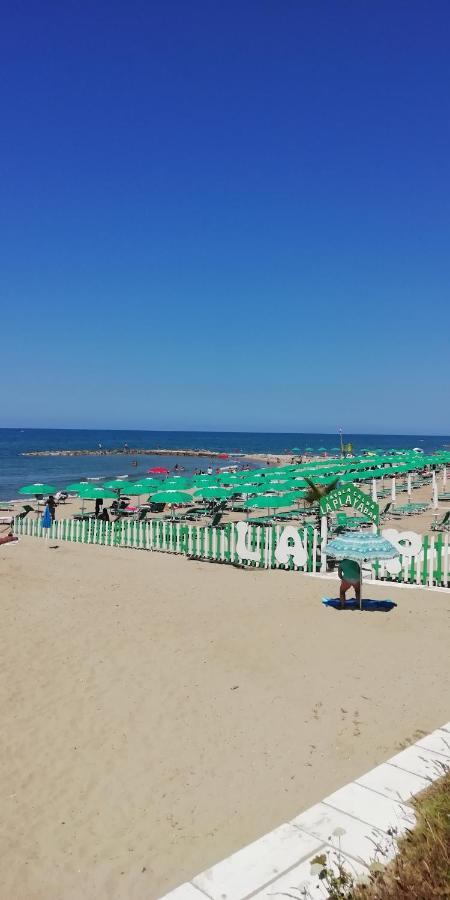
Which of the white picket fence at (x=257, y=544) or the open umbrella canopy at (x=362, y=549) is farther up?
the open umbrella canopy at (x=362, y=549)

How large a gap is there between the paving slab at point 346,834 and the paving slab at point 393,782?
48 cm

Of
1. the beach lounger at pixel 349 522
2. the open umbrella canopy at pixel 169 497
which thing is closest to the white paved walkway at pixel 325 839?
the beach lounger at pixel 349 522

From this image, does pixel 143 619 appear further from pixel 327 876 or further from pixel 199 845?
pixel 327 876

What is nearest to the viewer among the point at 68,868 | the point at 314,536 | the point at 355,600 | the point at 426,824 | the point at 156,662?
the point at 426,824

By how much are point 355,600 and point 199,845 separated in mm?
7205

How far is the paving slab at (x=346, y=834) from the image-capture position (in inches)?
153

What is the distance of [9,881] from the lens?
415cm

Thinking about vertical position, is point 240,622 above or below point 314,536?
below

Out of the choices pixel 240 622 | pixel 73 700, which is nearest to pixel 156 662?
pixel 73 700

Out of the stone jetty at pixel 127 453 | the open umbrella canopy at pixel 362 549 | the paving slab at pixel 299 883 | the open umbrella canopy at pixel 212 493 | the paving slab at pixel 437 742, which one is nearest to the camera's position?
the paving slab at pixel 299 883

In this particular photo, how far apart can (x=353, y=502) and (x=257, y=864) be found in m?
9.63

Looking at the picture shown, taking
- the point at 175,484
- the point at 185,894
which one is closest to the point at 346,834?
the point at 185,894

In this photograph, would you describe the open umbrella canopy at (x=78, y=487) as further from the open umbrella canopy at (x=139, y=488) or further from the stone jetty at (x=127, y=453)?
the stone jetty at (x=127, y=453)

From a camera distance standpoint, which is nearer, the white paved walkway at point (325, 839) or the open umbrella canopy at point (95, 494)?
the white paved walkway at point (325, 839)
